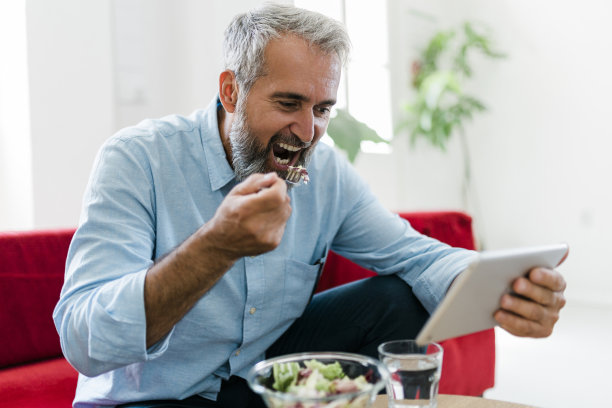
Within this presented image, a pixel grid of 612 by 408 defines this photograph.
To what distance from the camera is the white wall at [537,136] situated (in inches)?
154

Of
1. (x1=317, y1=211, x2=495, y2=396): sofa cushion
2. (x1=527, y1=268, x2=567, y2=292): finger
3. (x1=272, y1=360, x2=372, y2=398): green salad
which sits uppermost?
(x1=527, y1=268, x2=567, y2=292): finger

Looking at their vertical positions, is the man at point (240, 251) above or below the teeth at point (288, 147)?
below

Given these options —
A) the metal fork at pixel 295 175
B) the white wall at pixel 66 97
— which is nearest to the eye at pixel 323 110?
the metal fork at pixel 295 175

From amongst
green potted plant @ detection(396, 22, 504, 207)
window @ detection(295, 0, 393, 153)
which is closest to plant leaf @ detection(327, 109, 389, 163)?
window @ detection(295, 0, 393, 153)

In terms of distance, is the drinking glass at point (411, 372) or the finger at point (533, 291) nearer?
the drinking glass at point (411, 372)

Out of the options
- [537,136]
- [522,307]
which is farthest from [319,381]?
[537,136]

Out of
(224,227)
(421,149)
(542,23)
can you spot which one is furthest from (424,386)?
(542,23)

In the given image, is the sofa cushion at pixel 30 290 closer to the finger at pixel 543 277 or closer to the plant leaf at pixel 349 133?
the finger at pixel 543 277

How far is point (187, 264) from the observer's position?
0.87 m

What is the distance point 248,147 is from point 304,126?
12 cm

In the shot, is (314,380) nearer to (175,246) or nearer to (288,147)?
(175,246)

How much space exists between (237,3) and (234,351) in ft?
6.40

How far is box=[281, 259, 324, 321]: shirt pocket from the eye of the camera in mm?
1275

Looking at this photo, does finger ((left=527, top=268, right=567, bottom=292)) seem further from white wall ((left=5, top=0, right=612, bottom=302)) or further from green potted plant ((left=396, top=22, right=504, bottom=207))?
green potted plant ((left=396, top=22, right=504, bottom=207))
